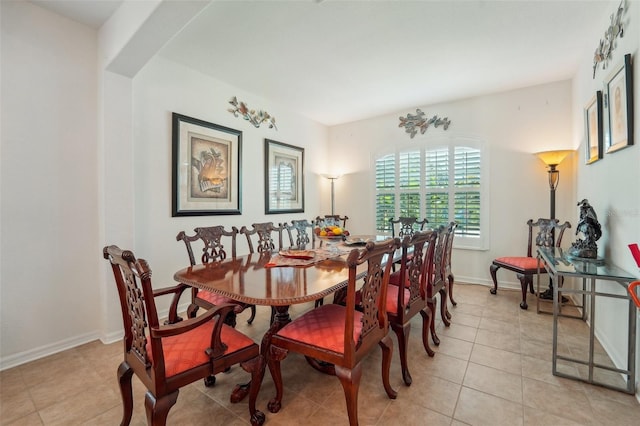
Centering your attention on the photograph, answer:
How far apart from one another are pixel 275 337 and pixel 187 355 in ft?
1.58

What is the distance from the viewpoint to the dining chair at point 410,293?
187 centimetres

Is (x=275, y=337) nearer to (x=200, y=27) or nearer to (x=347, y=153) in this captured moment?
(x=200, y=27)

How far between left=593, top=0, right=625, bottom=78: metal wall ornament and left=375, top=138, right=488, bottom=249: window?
1687 mm

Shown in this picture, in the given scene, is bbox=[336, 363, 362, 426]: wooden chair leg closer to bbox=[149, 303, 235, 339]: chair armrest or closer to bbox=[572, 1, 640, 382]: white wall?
bbox=[149, 303, 235, 339]: chair armrest

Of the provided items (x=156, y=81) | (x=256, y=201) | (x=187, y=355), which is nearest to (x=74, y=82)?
(x=156, y=81)

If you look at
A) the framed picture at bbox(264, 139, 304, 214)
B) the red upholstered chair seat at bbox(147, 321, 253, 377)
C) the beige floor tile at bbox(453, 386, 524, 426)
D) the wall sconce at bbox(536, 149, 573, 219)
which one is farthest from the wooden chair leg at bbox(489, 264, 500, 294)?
the red upholstered chair seat at bbox(147, 321, 253, 377)

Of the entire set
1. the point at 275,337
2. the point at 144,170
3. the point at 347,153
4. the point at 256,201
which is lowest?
the point at 275,337

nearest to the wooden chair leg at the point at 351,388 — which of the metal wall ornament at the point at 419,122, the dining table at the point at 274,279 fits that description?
the dining table at the point at 274,279

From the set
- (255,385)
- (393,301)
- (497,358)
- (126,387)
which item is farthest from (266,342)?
(497,358)

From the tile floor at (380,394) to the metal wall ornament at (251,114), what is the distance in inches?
116

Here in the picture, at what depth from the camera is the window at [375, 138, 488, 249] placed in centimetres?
415

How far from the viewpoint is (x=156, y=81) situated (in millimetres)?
2943

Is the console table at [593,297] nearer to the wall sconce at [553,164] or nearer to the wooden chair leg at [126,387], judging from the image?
the wall sconce at [553,164]

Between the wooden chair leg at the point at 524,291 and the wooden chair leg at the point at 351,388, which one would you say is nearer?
the wooden chair leg at the point at 351,388
